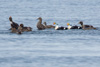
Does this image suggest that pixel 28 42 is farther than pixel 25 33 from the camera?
No

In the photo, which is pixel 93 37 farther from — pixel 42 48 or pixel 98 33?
pixel 42 48

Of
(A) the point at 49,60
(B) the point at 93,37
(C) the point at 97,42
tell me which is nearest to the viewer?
(A) the point at 49,60

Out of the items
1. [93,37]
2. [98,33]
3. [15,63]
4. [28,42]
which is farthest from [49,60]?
[98,33]

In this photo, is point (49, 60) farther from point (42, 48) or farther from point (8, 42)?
point (8, 42)

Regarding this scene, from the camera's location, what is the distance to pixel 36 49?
23453mm

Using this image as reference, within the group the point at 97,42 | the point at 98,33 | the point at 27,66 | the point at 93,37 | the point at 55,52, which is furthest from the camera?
the point at 98,33

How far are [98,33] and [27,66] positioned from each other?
11239 mm

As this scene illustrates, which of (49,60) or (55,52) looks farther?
(55,52)

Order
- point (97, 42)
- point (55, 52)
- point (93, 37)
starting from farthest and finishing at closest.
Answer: point (93, 37), point (97, 42), point (55, 52)

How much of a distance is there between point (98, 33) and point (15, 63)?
10761mm

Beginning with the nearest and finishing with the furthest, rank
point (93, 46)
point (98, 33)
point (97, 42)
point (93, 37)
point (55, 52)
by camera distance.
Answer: point (55, 52) < point (93, 46) < point (97, 42) < point (93, 37) < point (98, 33)

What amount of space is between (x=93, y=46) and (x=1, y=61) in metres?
5.84

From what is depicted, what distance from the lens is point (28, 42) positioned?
84.5ft

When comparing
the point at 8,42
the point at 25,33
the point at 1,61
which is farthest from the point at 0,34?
the point at 1,61
